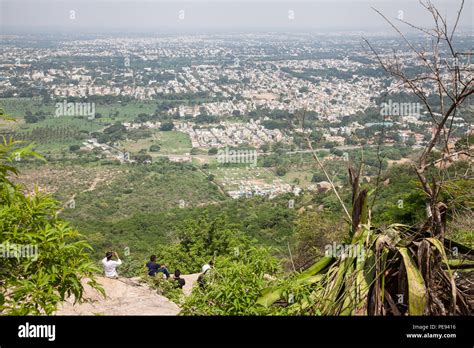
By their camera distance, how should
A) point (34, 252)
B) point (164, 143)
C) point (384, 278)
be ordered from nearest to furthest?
point (34, 252) → point (384, 278) → point (164, 143)

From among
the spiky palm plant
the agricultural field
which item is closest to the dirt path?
the spiky palm plant

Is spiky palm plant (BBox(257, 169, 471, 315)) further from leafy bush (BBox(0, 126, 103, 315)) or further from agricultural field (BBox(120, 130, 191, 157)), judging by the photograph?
agricultural field (BBox(120, 130, 191, 157))

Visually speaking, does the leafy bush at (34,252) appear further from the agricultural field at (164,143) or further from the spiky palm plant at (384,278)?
the agricultural field at (164,143)

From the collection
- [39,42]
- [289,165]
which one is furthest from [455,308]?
[39,42]

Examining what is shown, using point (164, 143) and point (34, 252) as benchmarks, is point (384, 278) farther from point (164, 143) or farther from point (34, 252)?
point (164, 143)

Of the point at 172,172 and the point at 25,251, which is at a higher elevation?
the point at 25,251

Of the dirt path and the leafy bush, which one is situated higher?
the leafy bush

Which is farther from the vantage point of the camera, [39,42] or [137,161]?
[39,42]

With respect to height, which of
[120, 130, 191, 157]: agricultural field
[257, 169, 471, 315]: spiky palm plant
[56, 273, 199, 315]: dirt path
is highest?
[257, 169, 471, 315]: spiky palm plant

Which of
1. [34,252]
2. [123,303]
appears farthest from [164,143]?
[34,252]

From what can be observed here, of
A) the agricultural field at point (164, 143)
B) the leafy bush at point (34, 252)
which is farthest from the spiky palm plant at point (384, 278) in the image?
the agricultural field at point (164, 143)
